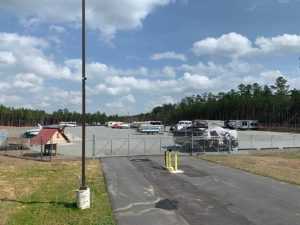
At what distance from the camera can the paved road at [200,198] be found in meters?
9.96

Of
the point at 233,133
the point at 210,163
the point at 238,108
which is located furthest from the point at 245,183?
the point at 238,108

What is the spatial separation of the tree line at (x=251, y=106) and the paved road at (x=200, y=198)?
7471 centimetres

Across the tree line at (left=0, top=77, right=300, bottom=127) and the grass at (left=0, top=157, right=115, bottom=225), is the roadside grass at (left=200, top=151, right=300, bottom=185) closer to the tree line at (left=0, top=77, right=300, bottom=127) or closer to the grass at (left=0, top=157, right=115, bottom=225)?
the grass at (left=0, top=157, right=115, bottom=225)

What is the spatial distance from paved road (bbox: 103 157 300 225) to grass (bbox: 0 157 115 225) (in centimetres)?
52

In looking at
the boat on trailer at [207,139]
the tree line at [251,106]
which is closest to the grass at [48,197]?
the boat on trailer at [207,139]

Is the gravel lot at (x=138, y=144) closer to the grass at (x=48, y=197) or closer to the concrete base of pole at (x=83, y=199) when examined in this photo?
the grass at (x=48, y=197)

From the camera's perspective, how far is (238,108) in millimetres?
115312

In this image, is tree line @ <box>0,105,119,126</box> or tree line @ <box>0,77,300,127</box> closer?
tree line @ <box>0,77,300,127</box>

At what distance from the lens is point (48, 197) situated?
42.1 feet

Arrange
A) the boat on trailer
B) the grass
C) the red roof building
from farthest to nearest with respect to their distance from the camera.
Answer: the boat on trailer, the red roof building, the grass

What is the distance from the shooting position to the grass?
9.84 m

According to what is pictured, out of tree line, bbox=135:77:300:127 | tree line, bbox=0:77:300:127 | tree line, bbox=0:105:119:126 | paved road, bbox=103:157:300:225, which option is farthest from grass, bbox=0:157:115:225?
tree line, bbox=0:105:119:126

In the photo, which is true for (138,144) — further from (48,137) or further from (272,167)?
(272,167)

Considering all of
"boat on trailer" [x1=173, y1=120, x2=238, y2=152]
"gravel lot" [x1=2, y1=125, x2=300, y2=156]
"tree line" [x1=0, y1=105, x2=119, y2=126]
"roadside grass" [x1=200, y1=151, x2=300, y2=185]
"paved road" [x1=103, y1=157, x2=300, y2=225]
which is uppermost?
"tree line" [x1=0, y1=105, x2=119, y2=126]
